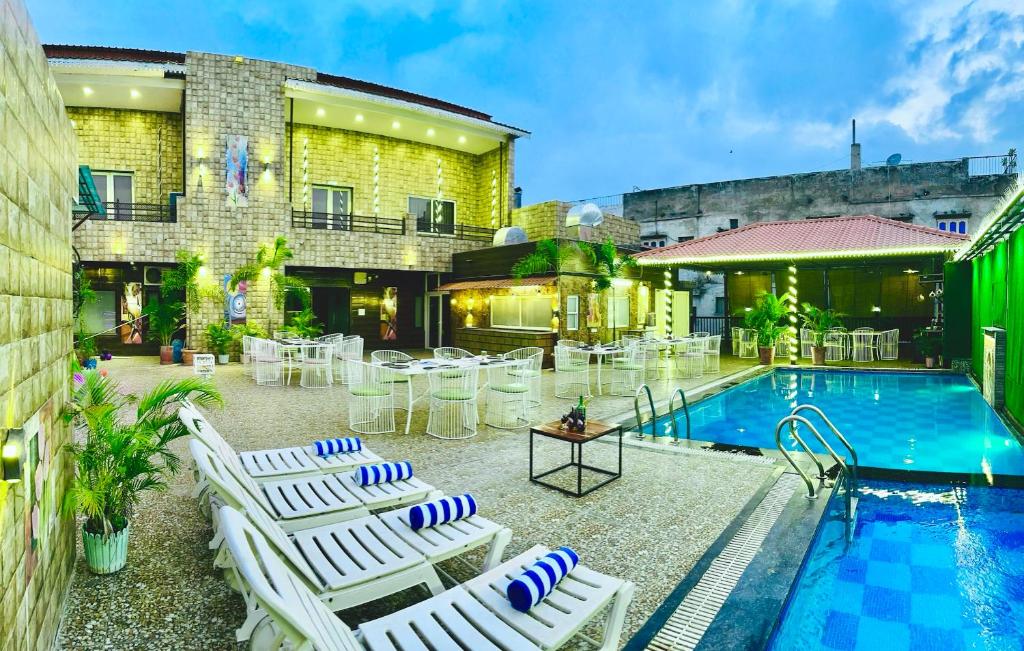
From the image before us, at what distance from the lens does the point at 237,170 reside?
16.1 m

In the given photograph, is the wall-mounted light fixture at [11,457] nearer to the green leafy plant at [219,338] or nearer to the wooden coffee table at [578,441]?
the wooden coffee table at [578,441]

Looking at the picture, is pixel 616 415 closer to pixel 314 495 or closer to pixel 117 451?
pixel 314 495

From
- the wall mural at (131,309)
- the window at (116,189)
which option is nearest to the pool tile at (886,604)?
the wall mural at (131,309)

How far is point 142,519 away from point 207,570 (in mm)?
1271

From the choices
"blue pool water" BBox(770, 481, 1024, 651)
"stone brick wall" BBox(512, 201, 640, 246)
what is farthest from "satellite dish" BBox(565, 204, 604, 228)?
"blue pool water" BBox(770, 481, 1024, 651)

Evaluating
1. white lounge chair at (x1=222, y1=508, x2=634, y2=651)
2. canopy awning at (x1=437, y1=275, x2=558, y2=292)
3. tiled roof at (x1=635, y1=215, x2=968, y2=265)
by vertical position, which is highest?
tiled roof at (x1=635, y1=215, x2=968, y2=265)

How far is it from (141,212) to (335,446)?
16.7 metres

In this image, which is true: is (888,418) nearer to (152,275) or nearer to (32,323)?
(32,323)

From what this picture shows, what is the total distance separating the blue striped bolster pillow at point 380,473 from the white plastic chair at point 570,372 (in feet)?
19.9

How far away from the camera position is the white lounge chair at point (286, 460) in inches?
156

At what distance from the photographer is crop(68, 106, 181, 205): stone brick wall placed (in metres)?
17.0

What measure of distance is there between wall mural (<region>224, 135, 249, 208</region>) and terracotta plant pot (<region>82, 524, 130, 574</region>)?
14572mm

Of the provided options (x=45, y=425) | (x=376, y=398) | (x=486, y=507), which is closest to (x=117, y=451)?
(x=45, y=425)

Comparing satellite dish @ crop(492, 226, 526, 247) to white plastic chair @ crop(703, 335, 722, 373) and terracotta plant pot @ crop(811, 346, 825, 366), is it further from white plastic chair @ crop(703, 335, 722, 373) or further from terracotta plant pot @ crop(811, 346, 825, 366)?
terracotta plant pot @ crop(811, 346, 825, 366)
